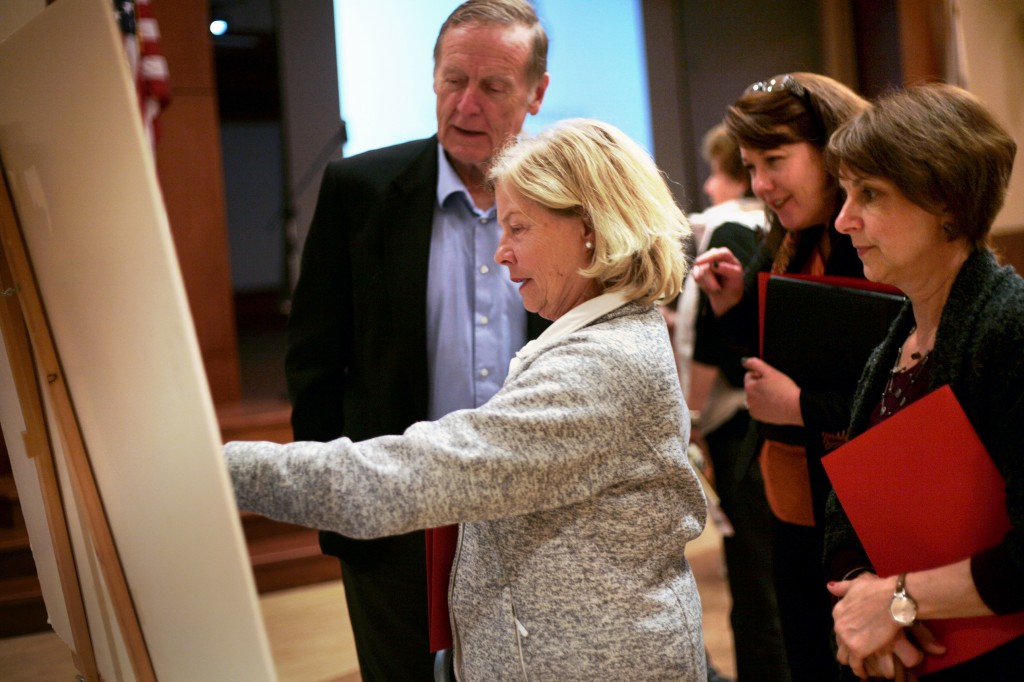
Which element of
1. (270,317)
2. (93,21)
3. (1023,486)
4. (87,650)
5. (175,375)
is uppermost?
(93,21)

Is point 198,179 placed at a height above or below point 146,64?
below

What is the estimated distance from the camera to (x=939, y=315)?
53.7 inches

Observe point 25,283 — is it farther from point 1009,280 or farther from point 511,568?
point 1009,280

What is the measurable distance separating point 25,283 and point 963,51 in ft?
10.7

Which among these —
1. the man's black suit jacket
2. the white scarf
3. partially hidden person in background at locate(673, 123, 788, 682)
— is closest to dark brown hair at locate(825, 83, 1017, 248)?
the white scarf

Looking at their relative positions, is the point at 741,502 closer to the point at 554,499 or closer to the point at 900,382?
the point at 900,382

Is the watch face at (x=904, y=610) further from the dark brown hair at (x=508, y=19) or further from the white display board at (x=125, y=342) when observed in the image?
the dark brown hair at (x=508, y=19)

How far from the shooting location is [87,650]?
1.37 metres

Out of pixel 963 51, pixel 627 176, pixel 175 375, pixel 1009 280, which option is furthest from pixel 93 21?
pixel 963 51

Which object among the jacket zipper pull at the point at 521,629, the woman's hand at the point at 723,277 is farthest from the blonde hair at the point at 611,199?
the woman's hand at the point at 723,277

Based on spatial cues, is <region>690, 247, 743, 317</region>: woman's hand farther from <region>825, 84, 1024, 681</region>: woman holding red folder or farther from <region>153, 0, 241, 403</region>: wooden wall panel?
<region>153, 0, 241, 403</region>: wooden wall panel

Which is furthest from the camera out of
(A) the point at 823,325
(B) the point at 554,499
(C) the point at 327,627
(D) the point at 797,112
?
(C) the point at 327,627

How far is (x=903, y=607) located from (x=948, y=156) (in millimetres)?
603

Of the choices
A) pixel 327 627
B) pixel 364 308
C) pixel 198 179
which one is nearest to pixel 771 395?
pixel 364 308
